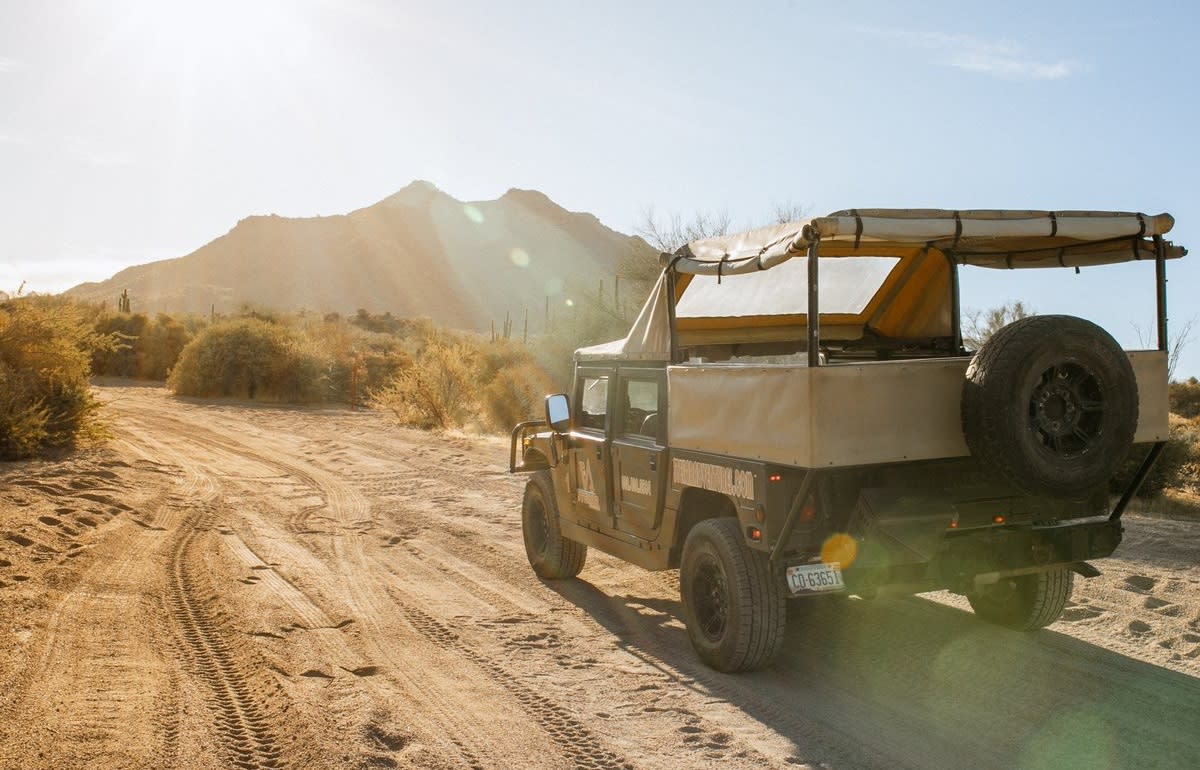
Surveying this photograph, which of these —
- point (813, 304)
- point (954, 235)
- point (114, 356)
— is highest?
point (114, 356)

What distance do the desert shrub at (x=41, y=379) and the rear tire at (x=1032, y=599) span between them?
1113 cm

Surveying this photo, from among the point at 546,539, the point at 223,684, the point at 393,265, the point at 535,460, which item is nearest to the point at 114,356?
the point at 535,460

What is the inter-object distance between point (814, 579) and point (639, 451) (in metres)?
1.72

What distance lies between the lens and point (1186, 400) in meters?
37.3

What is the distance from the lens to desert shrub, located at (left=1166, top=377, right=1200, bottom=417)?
119 ft

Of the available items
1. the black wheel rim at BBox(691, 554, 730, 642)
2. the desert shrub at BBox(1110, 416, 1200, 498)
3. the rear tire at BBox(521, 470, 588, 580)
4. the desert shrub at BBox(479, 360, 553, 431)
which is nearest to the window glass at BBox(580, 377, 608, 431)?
the rear tire at BBox(521, 470, 588, 580)

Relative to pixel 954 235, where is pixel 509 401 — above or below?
below

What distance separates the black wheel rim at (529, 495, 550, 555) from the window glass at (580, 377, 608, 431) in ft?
3.10

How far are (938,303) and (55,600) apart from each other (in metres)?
6.52

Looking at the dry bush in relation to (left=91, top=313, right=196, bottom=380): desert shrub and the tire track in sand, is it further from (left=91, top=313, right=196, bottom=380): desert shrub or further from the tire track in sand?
(left=91, top=313, right=196, bottom=380): desert shrub

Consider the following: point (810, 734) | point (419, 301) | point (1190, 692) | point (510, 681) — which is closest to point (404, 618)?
point (510, 681)

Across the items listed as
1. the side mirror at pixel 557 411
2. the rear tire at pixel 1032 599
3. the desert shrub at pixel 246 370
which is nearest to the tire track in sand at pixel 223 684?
the side mirror at pixel 557 411

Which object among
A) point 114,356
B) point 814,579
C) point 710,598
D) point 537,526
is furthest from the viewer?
point 114,356

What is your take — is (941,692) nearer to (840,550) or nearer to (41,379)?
(840,550)
